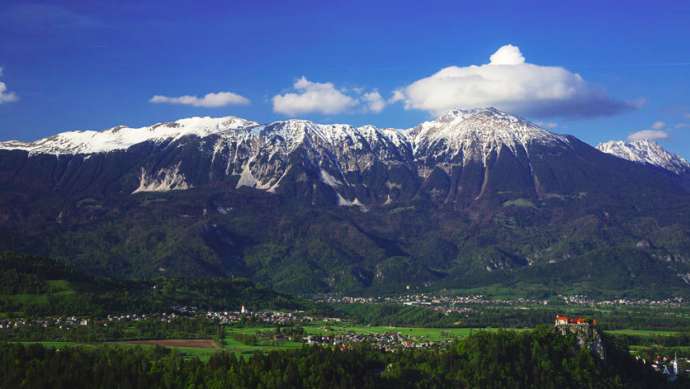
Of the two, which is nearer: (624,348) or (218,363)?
(218,363)

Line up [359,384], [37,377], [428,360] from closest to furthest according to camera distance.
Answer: [37,377] → [359,384] → [428,360]

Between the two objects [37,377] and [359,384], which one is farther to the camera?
[359,384]

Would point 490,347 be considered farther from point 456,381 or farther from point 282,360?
point 282,360

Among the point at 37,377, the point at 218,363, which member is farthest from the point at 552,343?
the point at 37,377

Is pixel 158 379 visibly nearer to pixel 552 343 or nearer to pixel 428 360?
pixel 428 360

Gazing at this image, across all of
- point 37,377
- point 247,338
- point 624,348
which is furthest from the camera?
point 247,338

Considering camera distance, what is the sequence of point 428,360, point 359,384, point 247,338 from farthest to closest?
point 247,338 → point 428,360 → point 359,384

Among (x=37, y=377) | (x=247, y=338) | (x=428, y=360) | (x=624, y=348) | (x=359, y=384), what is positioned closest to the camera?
(x=37, y=377)

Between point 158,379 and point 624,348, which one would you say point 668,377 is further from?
point 158,379

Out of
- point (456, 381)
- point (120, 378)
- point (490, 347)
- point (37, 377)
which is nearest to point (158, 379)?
point (120, 378)
